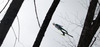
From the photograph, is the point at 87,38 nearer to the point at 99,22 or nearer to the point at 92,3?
the point at 99,22

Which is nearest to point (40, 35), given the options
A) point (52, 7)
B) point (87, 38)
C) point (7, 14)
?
point (52, 7)

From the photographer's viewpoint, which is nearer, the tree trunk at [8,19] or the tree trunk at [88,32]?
the tree trunk at [8,19]

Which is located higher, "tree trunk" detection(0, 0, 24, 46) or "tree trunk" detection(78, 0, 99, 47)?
"tree trunk" detection(0, 0, 24, 46)

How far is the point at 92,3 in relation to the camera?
1823mm

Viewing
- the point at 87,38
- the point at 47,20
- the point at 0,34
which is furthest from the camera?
the point at 47,20

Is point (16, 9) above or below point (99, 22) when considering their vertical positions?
above

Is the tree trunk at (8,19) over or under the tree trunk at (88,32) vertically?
over

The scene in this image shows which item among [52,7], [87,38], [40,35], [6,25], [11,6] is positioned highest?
[11,6]

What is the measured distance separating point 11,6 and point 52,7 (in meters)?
1.11

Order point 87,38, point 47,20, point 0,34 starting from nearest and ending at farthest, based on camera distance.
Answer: point 0,34, point 87,38, point 47,20

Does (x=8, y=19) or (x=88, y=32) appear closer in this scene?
(x=8, y=19)

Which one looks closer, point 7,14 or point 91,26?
point 7,14

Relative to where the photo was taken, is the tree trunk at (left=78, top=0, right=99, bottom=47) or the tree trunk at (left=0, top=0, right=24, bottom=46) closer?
the tree trunk at (left=0, top=0, right=24, bottom=46)

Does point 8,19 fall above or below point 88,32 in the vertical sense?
above
